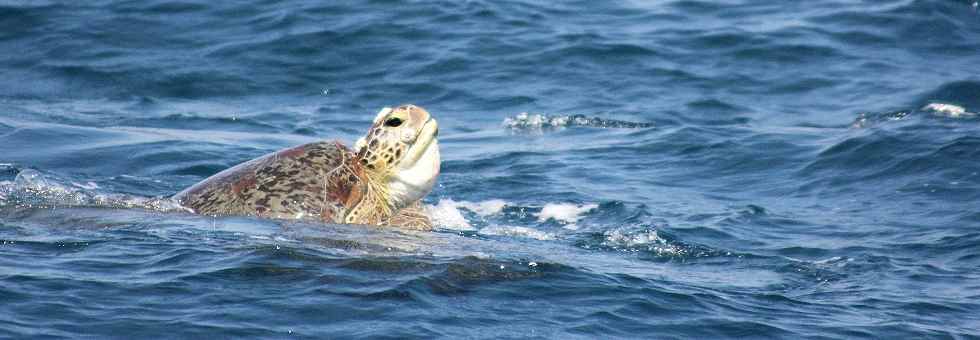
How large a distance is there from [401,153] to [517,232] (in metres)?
1.04

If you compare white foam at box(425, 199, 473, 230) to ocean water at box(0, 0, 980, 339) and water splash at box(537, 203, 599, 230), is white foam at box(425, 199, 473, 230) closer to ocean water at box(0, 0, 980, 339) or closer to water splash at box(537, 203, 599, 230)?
ocean water at box(0, 0, 980, 339)

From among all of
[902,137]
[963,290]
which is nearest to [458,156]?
[902,137]

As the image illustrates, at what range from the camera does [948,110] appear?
1245 centimetres

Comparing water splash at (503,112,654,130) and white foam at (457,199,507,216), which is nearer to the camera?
white foam at (457,199,507,216)

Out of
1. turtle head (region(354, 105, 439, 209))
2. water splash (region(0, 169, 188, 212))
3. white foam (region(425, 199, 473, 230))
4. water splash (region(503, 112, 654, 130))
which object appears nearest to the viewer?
water splash (region(0, 169, 188, 212))

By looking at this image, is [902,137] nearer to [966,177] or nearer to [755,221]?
[966,177]

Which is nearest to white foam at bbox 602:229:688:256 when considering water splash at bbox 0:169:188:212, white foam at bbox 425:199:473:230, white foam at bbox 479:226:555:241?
white foam at bbox 479:226:555:241

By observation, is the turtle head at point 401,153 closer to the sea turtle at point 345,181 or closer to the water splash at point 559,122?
the sea turtle at point 345,181

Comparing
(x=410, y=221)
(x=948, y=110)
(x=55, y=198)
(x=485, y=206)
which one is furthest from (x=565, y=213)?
(x=948, y=110)

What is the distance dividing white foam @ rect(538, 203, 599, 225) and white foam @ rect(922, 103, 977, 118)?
4625 mm

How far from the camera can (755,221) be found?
8.99 m

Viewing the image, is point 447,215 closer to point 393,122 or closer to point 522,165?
point 393,122

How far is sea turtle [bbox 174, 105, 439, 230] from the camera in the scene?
→ 766 cm

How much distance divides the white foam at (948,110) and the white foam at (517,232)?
18.3 feet
